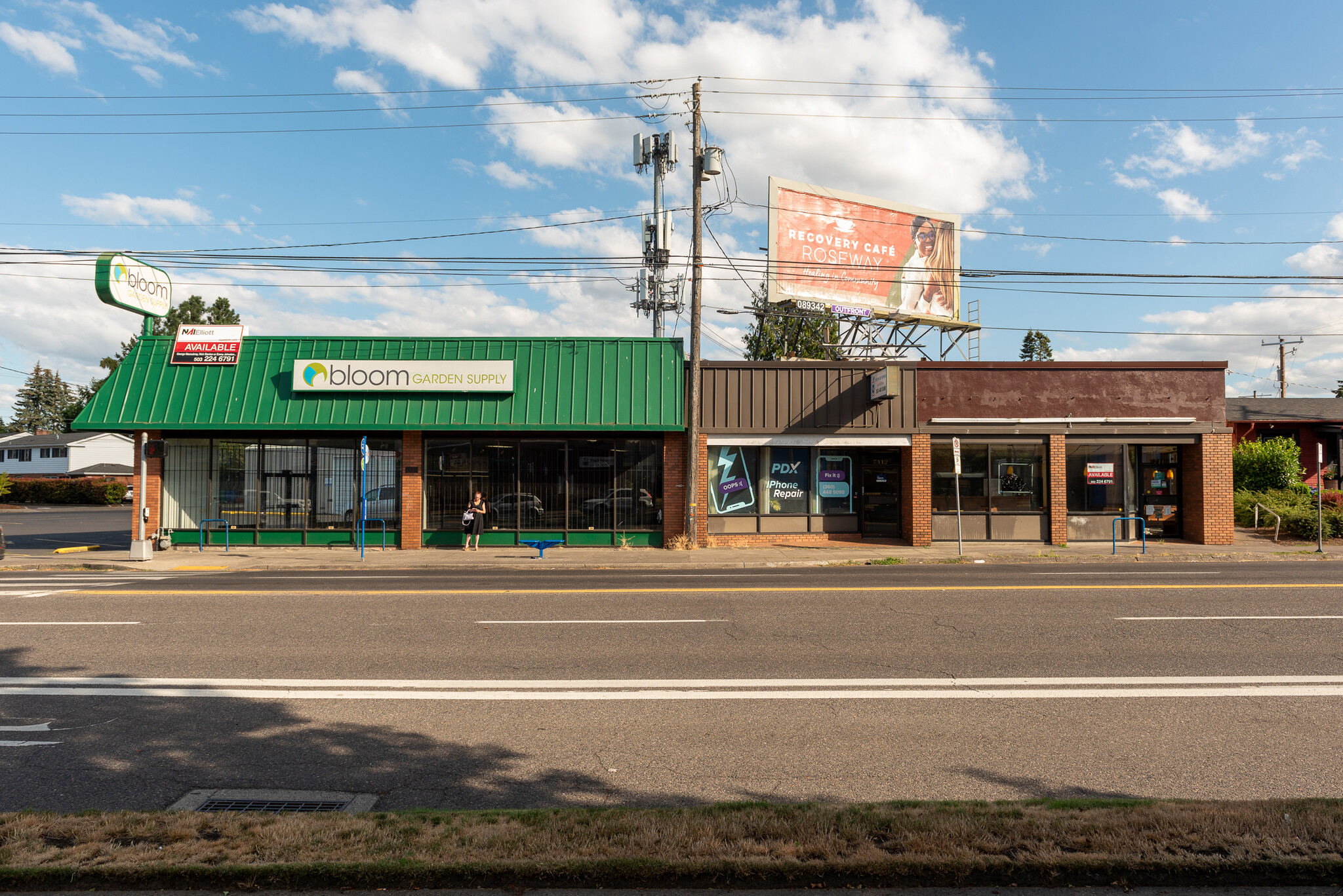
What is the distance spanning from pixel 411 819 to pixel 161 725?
10.7ft

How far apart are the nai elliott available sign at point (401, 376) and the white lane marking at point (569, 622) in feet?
40.4

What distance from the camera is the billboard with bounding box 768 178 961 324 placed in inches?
1107

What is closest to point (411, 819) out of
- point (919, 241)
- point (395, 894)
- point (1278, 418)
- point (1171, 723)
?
point (395, 894)

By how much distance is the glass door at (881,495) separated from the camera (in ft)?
77.0

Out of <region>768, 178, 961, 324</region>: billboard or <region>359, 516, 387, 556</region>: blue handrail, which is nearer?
<region>359, 516, 387, 556</region>: blue handrail

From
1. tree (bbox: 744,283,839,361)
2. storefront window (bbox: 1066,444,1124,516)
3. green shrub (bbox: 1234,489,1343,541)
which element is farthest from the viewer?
tree (bbox: 744,283,839,361)

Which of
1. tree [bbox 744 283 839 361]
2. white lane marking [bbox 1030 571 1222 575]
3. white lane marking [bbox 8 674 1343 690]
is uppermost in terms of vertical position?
tree [bbox 744 283 839 361]

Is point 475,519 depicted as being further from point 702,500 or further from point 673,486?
point 702,500

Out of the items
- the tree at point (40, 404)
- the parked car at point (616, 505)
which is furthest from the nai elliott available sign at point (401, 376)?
the tree at point (40, 404)

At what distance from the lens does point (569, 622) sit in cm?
1026

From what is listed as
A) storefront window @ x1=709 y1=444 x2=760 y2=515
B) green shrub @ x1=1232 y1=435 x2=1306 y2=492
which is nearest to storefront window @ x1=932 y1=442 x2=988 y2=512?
storefront window @ x1=709 y1=444 x2=760 y2=515

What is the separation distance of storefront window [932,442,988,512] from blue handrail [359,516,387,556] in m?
15.3

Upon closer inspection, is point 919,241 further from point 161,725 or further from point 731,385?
point 161,725

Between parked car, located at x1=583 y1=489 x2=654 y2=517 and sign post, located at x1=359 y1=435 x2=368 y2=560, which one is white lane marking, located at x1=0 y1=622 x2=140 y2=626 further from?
parked car, located at x1=583 y1=489 x2=654 y2=517
